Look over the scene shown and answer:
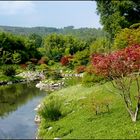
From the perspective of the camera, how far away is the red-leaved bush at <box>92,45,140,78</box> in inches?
773

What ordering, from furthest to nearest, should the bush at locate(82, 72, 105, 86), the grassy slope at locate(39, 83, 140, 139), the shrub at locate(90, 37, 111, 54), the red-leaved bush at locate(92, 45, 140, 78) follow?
the shrub at locate(90, 37, 111, 54), the bush at locate(82, 72, 105, 86), the red-leaved bush at locate(92, 45, 140, 78), the grassy slope at locate(39, 83, 140, 139)

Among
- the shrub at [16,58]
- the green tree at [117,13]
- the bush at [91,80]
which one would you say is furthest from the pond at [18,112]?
the shrub at [16,58]

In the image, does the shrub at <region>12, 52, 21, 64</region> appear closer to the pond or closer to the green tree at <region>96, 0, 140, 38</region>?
the pond

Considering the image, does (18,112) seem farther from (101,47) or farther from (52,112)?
(101,47)

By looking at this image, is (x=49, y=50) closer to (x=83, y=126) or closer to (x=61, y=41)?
(x=61, y=41)

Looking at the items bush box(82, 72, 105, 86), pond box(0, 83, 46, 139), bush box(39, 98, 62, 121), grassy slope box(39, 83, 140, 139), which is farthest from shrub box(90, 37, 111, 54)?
bush box(39, 98, 62, 121)

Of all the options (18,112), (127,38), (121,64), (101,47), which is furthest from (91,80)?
(101,47)

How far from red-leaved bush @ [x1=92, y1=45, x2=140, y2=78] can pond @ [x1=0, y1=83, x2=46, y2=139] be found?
6482 millimetres

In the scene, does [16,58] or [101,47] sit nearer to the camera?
[101,47]

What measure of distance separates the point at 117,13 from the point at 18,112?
2310cm

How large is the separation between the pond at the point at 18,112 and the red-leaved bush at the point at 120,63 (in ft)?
21.3

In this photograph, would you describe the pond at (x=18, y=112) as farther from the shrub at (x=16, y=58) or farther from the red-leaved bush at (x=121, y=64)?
the shrub at (x=16, y=58)

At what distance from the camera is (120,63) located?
19.8 metres

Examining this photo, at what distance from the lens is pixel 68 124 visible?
70.4 feet
